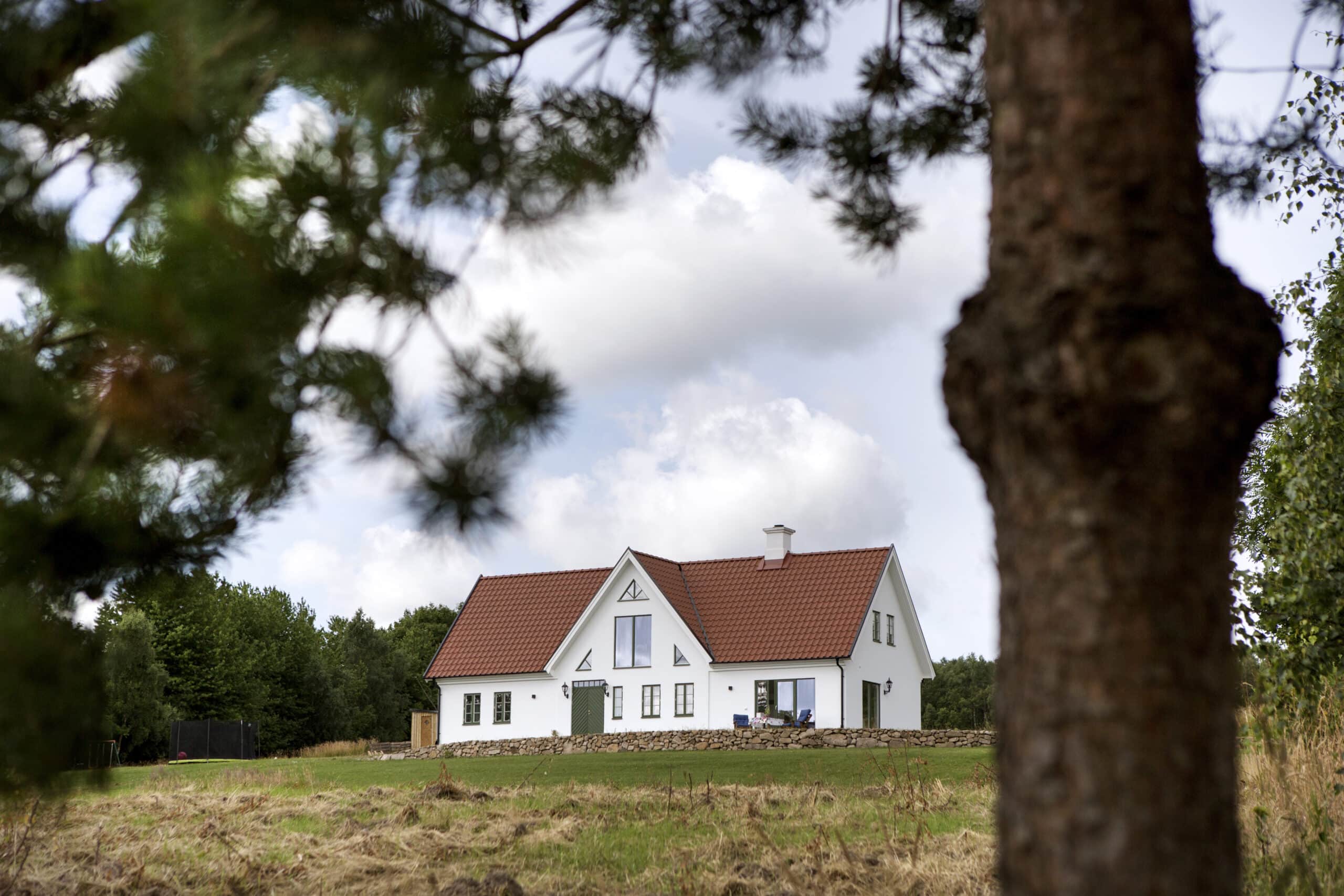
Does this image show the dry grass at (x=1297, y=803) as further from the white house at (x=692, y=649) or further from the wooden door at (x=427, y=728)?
the wooden door at (x=427, y=728)

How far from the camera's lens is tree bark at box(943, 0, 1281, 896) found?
188cm

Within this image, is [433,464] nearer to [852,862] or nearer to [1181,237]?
[1181,237]

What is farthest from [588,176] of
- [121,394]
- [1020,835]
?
[1020,835]

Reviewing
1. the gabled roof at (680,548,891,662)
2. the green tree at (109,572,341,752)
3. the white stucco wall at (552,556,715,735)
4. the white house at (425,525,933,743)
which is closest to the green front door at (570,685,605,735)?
the white house at (425,525,933,743)

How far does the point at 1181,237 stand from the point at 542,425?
6.79ft

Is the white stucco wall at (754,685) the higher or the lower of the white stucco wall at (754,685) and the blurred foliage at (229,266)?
the lower

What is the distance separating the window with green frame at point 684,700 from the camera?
29625 millimetres

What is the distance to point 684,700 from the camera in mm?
29797

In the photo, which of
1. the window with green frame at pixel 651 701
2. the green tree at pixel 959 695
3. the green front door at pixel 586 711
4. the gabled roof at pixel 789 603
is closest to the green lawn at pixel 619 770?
the gabled roof at pixel 789 603

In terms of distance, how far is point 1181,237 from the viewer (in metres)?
2.06

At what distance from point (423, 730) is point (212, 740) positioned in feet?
20.2

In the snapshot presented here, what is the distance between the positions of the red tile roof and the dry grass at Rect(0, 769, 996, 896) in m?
18.0

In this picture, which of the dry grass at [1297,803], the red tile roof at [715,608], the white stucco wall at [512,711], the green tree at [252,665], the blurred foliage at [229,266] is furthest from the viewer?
the green tree at [252,665]

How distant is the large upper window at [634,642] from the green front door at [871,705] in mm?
5759
